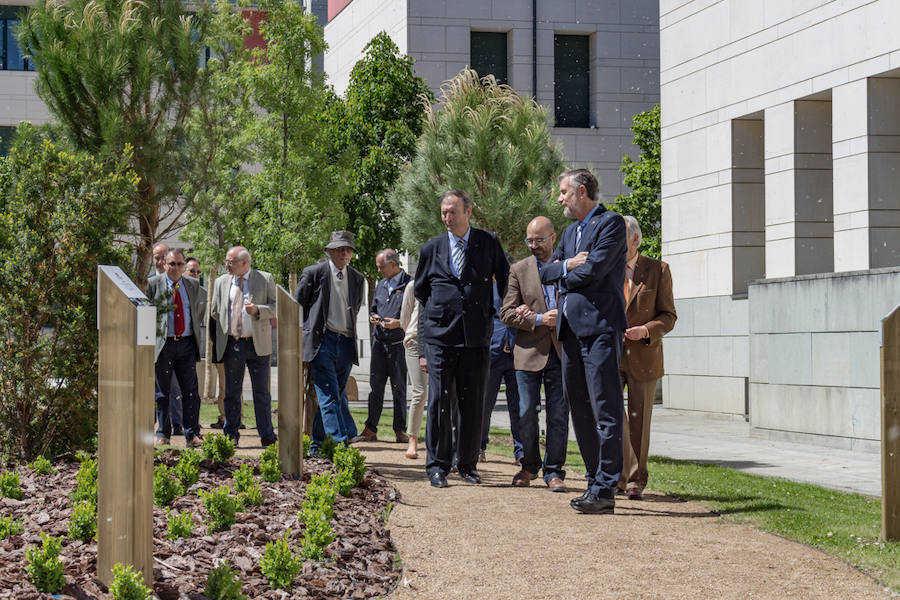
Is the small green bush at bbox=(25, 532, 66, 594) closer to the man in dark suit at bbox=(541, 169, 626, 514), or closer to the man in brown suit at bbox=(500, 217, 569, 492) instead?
the man in dark suit at bbox=(541, 169, 626, 514)

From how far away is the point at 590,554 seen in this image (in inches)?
244

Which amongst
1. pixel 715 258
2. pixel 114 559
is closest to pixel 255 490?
pixel 114 559

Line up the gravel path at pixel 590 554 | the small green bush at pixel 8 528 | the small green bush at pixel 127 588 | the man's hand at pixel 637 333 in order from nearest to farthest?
the small green bush at pixel 127 588 < the gravel path at pixel 590 554 < the small green bush at pixel 8 528 < the man's hand at pixel 637 333

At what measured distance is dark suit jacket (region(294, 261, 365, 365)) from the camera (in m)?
10.8

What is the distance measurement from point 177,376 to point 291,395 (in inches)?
149

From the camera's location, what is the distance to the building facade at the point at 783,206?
13.6m

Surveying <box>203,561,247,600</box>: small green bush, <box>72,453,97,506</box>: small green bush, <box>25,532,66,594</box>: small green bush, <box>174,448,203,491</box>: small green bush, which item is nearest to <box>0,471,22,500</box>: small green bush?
<box>72,453,97,506</box>: small green bush

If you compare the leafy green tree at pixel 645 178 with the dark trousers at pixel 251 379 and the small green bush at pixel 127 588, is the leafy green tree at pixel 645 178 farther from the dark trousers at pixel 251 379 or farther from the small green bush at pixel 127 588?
the small green bush at pixel 127 588

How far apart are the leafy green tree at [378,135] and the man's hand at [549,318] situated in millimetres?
17554

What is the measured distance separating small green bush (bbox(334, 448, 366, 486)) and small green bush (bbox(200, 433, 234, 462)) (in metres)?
0.82

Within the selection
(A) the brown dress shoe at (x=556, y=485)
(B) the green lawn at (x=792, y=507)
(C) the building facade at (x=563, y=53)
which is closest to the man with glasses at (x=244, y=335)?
(B) the green lawn at (x=792, y=507)

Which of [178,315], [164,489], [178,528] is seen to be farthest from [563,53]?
[178,528]

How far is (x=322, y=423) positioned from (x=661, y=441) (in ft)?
15.5

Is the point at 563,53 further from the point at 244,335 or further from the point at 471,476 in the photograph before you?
the point at 471,476
